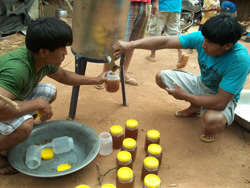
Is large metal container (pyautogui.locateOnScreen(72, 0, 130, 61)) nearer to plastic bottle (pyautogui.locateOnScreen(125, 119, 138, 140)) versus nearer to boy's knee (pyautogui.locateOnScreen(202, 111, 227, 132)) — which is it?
plastic bottle (pyautogui.locateOnScreen(125, 119, 138, 140))

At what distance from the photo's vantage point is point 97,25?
6.11ft

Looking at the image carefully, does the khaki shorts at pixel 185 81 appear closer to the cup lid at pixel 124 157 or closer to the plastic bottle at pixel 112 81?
the plastic bottle at pixel 112 81

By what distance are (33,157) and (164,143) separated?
3.94 feet

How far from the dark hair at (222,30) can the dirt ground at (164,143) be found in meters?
1.04

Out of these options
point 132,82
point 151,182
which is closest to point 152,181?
point 151,182

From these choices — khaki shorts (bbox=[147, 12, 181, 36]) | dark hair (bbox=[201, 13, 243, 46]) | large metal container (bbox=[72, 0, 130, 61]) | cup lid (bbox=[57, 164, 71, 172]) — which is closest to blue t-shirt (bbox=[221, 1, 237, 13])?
khaki shorts (bbox=[147, 12, 181, 36])

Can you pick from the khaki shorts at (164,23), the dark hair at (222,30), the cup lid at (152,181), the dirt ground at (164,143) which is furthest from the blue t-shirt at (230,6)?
the cup lid at (152,181)

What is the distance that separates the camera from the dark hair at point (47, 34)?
1.45 metres

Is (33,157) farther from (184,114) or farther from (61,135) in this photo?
(184,114)

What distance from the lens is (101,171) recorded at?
5.75 feet

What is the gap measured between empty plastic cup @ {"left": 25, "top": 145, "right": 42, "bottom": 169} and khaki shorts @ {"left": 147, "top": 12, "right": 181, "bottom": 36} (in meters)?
3.18

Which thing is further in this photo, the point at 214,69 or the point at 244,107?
the point at 244,107

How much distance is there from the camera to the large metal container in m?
1.81

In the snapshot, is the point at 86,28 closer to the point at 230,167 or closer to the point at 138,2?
the point at 138,2
